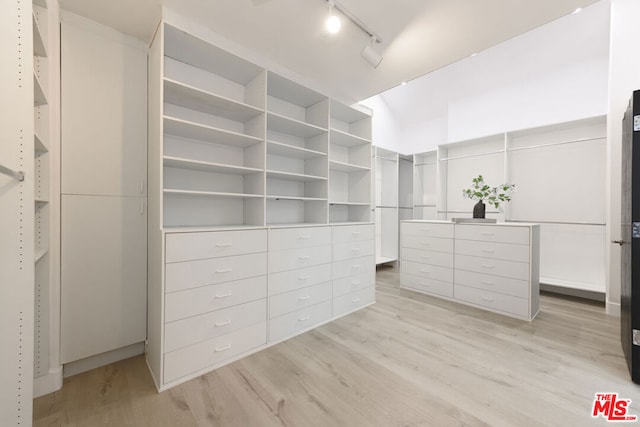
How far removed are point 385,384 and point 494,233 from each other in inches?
80.6

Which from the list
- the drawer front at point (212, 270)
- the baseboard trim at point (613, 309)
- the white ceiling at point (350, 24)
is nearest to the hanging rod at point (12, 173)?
the drawer front at point (212, 270)

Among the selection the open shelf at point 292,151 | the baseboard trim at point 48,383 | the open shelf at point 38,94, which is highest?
the open shelf at point 38,94

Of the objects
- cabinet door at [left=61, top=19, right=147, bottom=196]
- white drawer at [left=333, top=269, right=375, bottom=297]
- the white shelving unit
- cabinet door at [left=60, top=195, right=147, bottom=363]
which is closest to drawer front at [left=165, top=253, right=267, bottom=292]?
cabinet door at [left=60, top=195, right=147, bottom=363]

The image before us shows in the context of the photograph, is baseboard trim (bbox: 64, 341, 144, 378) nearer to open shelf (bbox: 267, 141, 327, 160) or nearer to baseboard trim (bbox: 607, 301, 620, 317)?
open shelf (bbox: 267, 141, 327, 160)

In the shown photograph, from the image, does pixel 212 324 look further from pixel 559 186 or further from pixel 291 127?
pixel 559 186

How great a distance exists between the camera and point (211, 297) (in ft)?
5.77

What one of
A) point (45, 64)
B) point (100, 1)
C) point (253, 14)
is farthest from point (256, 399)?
point (100, 1)

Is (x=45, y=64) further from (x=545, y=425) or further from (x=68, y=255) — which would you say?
(x=545, y=425)

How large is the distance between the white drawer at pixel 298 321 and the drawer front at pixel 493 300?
164cm

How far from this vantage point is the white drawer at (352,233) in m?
2.65

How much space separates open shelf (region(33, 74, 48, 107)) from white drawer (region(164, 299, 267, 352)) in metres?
1.47

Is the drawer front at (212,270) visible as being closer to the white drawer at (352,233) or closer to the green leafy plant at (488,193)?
the white drawer at (352,233)

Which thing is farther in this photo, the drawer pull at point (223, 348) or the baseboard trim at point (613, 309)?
the baseboard trim at point (613, 309)

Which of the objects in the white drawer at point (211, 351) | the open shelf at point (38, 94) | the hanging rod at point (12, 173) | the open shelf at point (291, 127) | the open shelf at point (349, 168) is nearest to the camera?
the hanging rod at point (12, 173)
